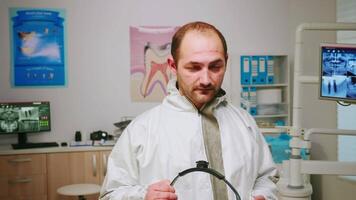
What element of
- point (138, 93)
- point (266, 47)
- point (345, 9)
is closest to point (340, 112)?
point (345, 9)

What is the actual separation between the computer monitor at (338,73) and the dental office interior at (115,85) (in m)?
1.36

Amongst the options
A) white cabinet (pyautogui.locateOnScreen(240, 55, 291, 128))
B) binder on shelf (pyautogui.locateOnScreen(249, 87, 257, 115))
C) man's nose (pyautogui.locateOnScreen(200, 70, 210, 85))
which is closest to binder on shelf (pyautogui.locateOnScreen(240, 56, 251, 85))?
white cabinet (pyautogui.locateOnScreen(240, 55, 291, 128))

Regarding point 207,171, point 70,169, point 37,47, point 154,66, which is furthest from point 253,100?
point 207,171

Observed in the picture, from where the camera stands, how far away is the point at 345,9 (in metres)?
3.31

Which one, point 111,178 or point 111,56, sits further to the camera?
point 111,56

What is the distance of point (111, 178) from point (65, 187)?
235 centimetres

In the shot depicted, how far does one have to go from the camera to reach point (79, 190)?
10.3 feet

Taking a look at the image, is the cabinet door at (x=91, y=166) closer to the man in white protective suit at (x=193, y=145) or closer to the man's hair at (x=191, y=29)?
the man in white protective suit at (x=193, y=145)

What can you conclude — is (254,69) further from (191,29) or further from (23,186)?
(191,29)

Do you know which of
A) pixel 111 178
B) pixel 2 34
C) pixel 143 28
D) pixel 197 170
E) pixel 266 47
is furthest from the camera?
pixel 266 47

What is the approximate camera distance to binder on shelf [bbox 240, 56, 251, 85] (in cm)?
399

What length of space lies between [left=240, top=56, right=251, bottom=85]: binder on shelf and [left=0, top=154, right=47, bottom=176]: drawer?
2.07 metres

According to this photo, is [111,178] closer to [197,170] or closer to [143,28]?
[197,170]

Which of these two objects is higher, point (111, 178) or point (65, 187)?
point (111, 178)
